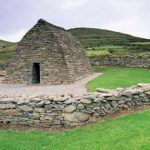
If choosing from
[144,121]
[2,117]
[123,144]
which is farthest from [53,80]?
[123,144]

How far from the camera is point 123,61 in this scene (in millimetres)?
52062

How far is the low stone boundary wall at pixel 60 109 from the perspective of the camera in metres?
15.3

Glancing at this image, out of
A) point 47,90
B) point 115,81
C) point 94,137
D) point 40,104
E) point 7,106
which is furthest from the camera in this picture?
point 115,81

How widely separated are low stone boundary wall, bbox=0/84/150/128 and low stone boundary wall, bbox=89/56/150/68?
110 feet

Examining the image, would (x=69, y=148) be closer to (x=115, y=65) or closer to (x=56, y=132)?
(x=56, y=132)

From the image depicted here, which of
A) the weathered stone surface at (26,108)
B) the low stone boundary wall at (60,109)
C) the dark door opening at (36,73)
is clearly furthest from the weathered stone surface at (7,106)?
Result: the dark door opening at (36,73)

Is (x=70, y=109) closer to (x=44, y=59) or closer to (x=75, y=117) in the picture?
(x=75, y=117)

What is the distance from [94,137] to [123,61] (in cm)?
4023

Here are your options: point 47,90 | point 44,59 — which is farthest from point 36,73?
point 47,90

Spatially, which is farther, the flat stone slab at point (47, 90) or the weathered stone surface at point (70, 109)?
the flat stone slab at point (47, 90)

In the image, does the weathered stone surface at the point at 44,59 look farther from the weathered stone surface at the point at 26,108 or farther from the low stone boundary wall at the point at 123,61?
the weathered stone surface at the point at 26,108

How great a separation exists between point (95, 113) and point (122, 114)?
50.4 inches

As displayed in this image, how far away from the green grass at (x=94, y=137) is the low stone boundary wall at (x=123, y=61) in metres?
34.8

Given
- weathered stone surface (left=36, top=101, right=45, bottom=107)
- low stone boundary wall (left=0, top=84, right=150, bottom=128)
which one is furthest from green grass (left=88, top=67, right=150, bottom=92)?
weathered stone surface (left=36, top=101, right=45, bottom=107)
